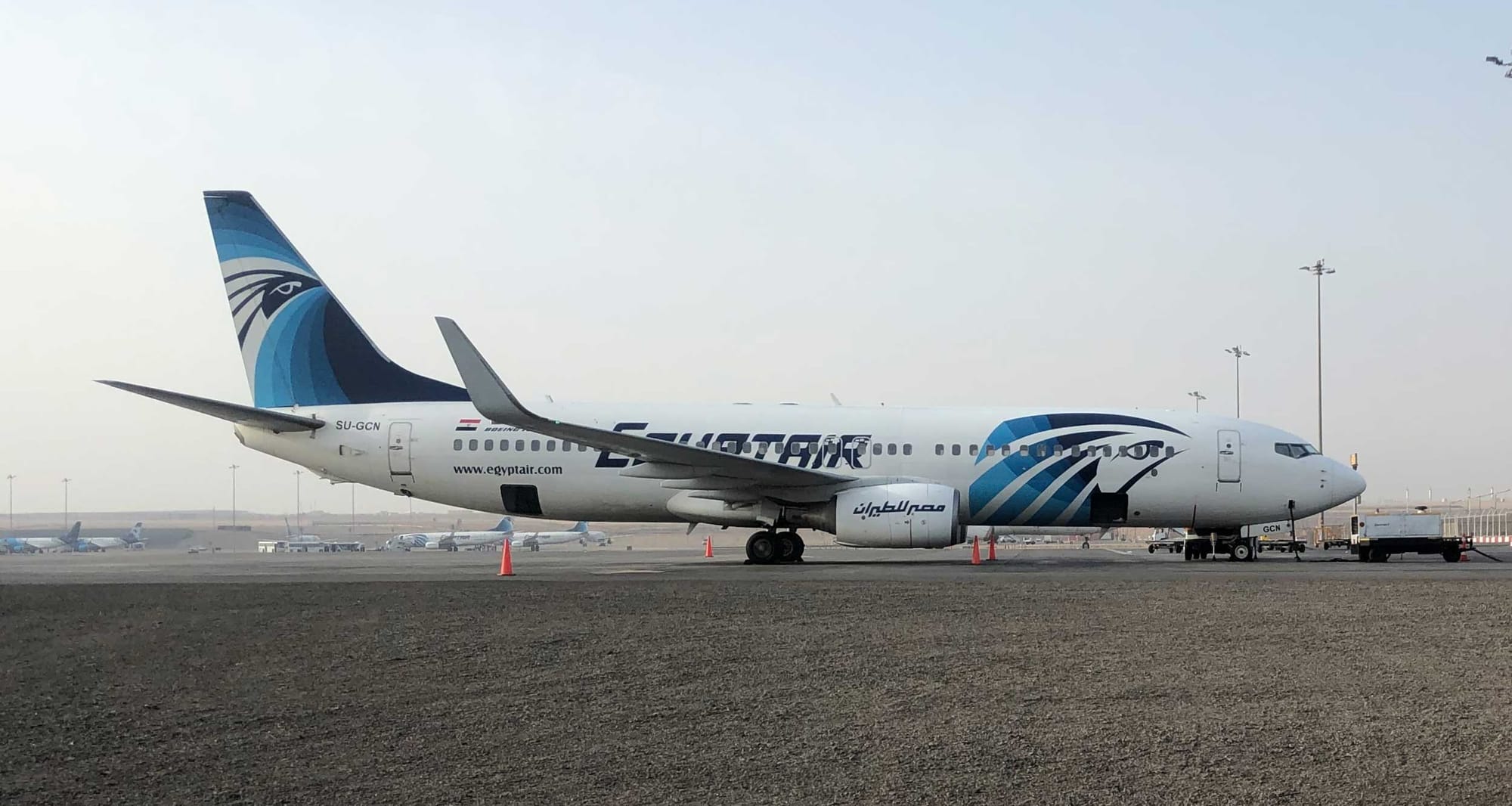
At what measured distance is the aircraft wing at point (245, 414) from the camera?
21.2 metres

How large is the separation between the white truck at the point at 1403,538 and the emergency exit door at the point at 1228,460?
4799mm

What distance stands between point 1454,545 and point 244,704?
24.7 m

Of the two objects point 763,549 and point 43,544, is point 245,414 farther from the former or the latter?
point 43,544

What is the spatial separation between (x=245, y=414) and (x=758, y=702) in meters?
18.2

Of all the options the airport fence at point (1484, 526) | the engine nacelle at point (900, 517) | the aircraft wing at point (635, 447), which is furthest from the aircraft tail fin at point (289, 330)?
the airport fence at point (1484, 526)

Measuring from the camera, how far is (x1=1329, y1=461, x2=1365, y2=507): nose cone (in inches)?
910

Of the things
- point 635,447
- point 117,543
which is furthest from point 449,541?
point 635,447

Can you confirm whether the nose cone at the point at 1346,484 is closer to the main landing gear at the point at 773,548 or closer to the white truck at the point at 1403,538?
the white truck at the point at 1403,538

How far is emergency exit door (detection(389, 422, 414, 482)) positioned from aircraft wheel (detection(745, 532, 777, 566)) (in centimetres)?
655

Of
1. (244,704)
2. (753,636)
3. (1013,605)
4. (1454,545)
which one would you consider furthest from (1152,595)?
(1454,545)

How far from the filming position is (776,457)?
891 inches

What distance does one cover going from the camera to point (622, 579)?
1570 cm

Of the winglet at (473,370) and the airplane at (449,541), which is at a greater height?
the winglet at (473,370)

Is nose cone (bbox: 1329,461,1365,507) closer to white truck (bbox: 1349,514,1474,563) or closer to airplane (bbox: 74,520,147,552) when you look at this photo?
white truck (bbox: 1349,514,1474,563)
